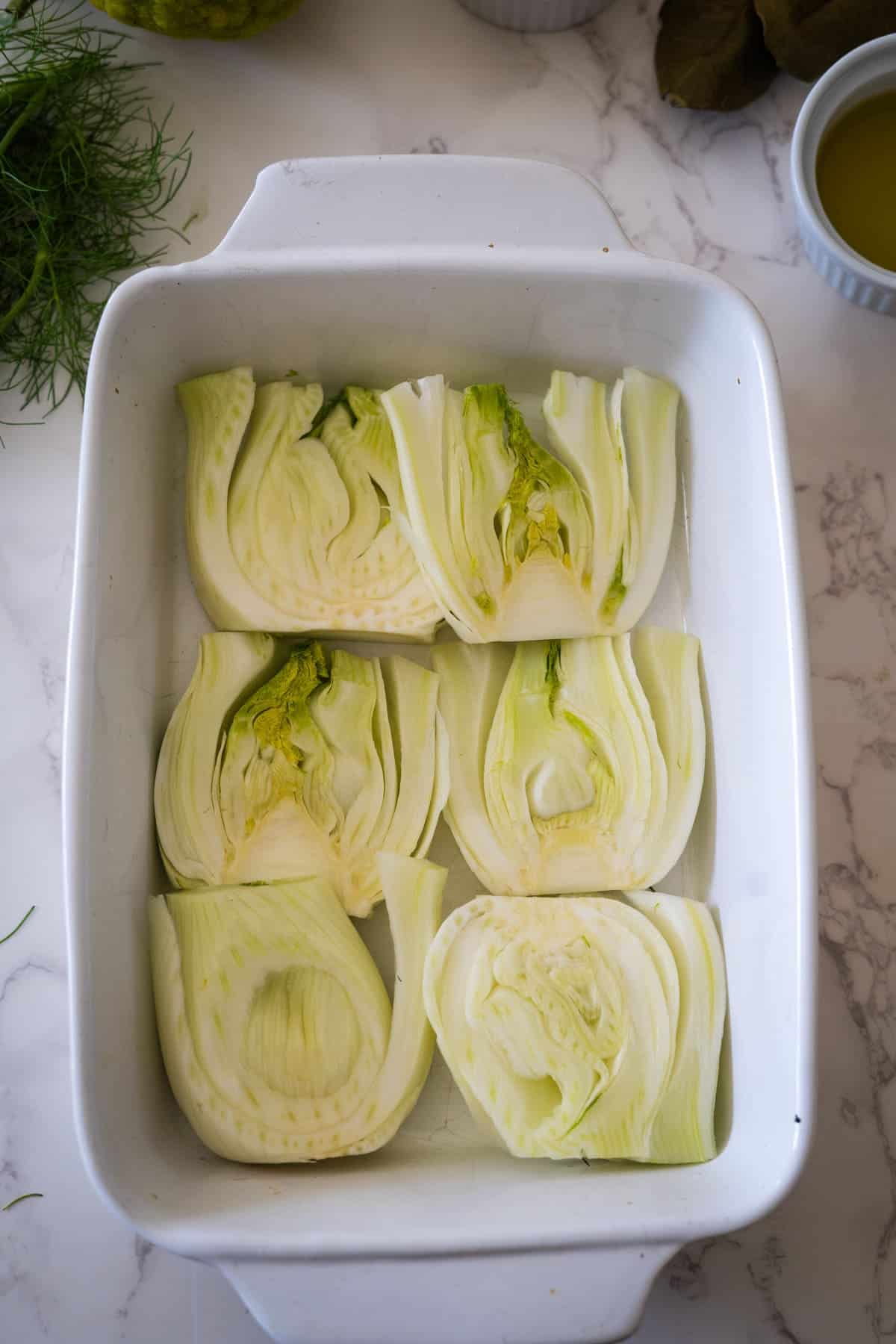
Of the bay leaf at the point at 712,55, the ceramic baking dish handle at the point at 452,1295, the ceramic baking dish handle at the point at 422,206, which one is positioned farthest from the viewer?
the bay leaf at the point at 712,55

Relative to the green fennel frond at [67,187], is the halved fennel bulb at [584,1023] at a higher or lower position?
lower

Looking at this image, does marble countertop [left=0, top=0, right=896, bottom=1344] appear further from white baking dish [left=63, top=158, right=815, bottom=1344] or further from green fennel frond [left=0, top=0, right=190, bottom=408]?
white baking dish [left=63, top=158, right=815, bottom=1344]

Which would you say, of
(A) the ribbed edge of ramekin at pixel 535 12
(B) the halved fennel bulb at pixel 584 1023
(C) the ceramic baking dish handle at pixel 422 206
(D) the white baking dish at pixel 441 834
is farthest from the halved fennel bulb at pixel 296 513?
(A) the ribbed edge of ramekin at pixel 535 12

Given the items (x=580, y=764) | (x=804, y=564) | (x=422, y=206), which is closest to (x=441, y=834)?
(x=580, y=764)

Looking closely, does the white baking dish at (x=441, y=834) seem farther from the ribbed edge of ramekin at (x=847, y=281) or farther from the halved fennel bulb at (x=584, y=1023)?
the ribbed edge of ramekin at (x=847, y=281)

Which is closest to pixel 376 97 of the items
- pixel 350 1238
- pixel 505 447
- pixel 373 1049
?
pixel 505 447

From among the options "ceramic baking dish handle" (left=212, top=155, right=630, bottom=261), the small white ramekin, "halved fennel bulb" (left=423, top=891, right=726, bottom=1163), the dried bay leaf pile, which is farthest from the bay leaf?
"halved fennel bulb" (left=423, top=891, right=726, bottom=1163)
